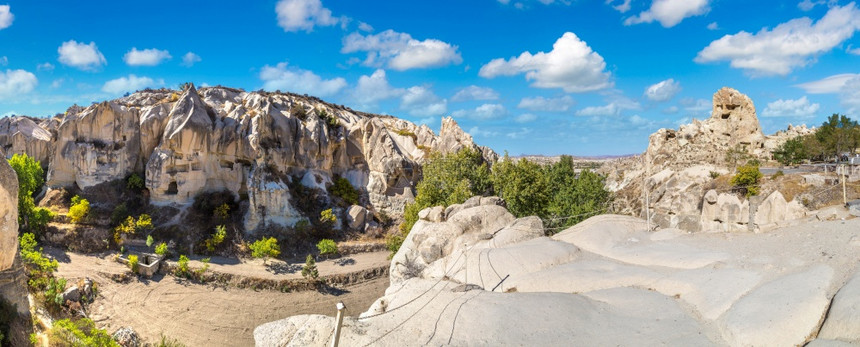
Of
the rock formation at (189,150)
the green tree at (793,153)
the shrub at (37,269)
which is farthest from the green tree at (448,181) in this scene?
the green tree at (793,153)

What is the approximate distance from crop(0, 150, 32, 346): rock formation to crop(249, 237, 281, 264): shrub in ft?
49.5

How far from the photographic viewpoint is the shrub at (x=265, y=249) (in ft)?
87.4

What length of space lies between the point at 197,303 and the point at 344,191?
17476 millimetres

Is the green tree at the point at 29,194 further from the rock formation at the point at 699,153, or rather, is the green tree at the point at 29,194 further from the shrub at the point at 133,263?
the rock formation at the point at 699,153

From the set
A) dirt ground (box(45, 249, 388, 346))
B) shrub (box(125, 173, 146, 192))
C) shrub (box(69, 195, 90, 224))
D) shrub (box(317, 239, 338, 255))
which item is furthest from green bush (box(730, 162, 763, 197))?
shrub (box(69, 195, 90, 224))

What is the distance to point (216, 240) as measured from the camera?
28453 mm

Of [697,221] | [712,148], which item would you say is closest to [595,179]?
[712,148]

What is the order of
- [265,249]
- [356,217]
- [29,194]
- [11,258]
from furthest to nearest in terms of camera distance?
1. [356,217]
2. [29,194]
3. [265,249]
4. [11,258]

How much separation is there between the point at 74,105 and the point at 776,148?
2584 inches

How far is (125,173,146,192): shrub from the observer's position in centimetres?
3094

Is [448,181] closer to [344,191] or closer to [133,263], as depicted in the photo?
[344,191]

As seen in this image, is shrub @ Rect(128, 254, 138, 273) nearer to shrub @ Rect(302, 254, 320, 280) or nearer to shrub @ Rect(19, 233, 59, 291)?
shrub @ Rect(19, 233, 59, 291)

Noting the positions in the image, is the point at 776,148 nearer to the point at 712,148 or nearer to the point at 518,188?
the point at 712,148

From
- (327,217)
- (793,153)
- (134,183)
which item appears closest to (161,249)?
(134,183)
